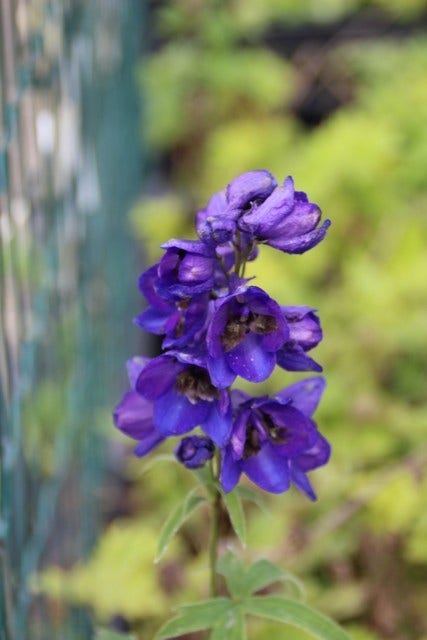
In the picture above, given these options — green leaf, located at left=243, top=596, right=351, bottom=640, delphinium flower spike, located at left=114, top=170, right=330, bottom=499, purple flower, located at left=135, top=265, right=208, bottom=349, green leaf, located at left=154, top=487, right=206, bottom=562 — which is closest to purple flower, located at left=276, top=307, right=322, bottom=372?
delphinium flower spike, located at left=114, top=170, right=330, bottom=499

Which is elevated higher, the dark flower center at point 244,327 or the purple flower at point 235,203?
the purple flower at point 235,203

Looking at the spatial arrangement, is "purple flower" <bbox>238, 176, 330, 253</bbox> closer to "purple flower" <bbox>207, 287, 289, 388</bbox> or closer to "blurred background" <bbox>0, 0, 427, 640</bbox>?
"purple flower" <bbox>207, 287, 289, 388</bbox>

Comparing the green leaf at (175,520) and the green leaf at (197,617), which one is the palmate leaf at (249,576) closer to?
the green leaf at (197,617)

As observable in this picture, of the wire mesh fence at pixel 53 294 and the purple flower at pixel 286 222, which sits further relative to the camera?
the wire mesh fence at pixel 53 294

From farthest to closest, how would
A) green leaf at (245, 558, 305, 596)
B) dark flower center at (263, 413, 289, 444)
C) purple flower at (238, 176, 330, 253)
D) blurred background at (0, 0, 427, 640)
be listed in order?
blurred background at (0, 0, 427, 640), green leaf at (245, 558, 305, 596), dark flower center at (263, 413, 289, 444), purple flower at (238, 176, 330, 253)

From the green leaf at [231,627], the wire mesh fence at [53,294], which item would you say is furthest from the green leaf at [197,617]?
the wire mesh fence at [53,294]

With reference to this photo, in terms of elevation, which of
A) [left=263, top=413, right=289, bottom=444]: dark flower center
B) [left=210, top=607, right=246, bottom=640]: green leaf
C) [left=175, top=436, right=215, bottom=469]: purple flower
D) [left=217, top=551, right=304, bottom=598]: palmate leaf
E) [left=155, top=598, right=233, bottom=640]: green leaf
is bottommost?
[left=210, top=607, right=246, bottom=640]: green leaf

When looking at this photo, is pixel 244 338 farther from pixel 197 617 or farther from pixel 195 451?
pixel 197 617

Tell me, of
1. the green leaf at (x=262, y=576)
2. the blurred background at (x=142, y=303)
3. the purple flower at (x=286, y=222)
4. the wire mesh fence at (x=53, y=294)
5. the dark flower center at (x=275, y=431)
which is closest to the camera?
the purple flower at (x=286, y=222)
